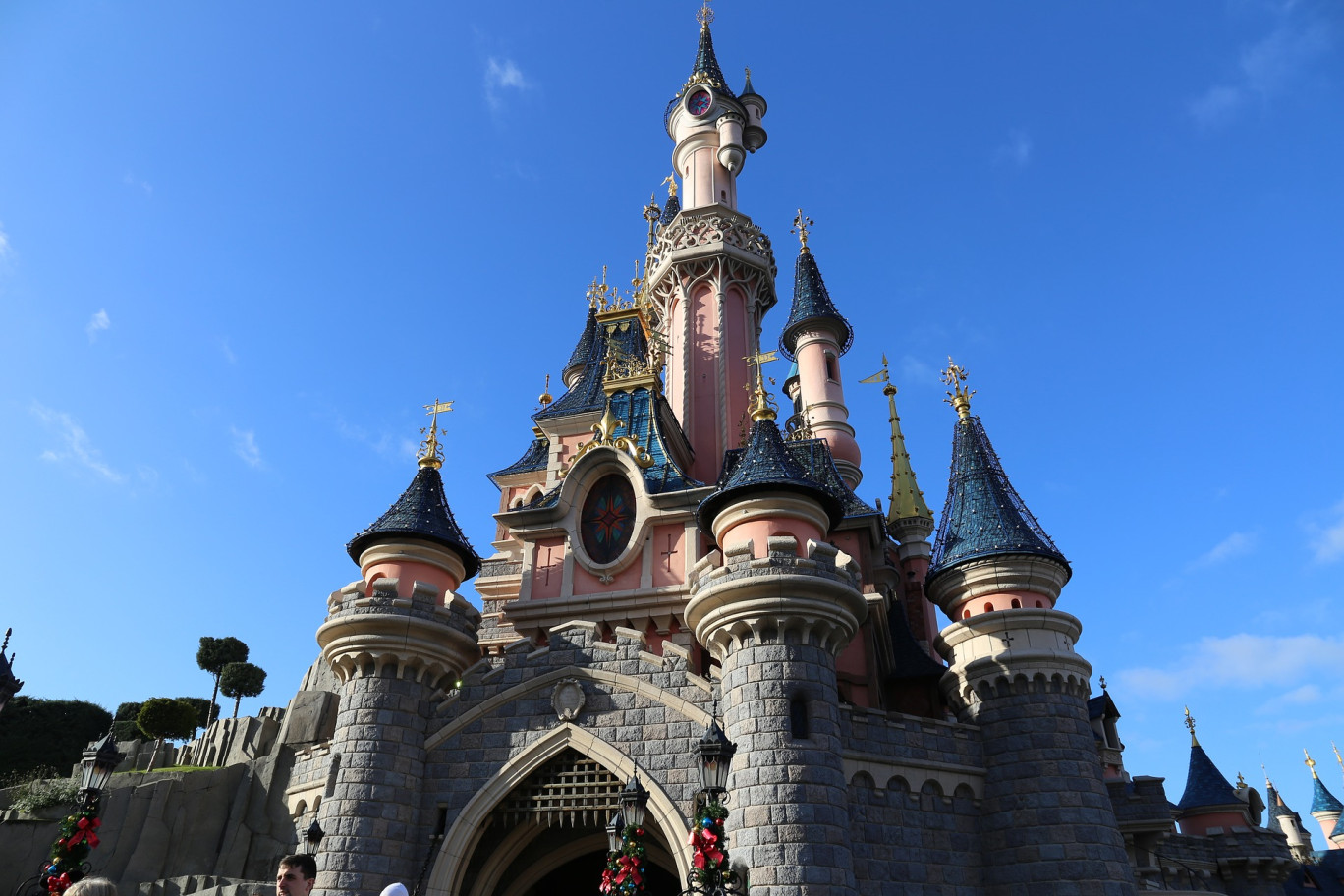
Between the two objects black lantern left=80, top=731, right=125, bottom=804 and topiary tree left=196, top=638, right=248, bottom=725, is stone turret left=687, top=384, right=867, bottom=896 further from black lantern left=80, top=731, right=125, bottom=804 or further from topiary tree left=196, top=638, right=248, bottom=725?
topiary tree left=196, top=638, right=248, bottom=725

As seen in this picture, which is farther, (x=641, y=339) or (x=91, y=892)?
(x=641, y=339)

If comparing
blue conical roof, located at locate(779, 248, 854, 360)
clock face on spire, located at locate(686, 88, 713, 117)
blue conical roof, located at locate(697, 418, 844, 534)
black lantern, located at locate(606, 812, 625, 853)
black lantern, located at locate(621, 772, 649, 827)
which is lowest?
black lantern, located at locate(606, 812, 625, 853)

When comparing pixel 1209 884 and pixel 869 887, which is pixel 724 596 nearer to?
pixel 869 887

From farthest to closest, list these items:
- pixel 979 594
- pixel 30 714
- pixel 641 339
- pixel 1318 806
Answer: pixel 1318 806 → pixel 30 714 → pixel 641 339 → pixel 979 594

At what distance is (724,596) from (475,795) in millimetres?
5402

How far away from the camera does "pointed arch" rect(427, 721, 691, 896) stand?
1538 centimetres

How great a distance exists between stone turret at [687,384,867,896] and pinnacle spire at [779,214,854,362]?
14734 mm

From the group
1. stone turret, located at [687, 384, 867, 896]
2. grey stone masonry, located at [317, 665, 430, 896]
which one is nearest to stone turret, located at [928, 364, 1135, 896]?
stone turret, located at [687, 384, 867, 896]

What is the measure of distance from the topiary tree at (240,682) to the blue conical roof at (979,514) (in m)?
32.7

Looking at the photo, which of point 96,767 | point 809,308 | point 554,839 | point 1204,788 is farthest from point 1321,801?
point 96,767

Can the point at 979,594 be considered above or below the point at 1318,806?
below

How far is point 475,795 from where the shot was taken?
1617 centimetres

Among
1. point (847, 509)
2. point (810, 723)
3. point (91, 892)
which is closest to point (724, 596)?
point (810, 723)

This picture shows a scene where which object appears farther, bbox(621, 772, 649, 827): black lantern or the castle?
the castle
